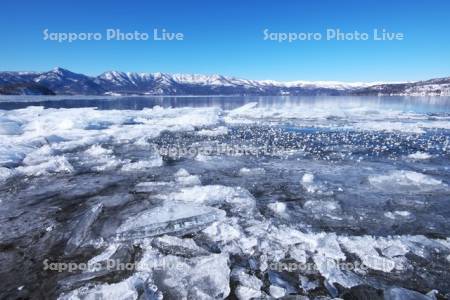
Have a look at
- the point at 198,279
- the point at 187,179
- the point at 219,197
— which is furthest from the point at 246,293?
the point at 187,179

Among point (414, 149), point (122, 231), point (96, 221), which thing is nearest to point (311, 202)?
point (122, 231)

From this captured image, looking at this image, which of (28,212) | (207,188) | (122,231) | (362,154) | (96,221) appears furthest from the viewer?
(362,154)

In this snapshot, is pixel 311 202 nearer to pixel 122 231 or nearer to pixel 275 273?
pixel 275 273

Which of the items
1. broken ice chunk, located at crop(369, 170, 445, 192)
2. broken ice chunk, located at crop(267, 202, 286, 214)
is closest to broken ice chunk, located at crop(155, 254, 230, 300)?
broken ice chunk, located at crop(267, 202, 286, 214)

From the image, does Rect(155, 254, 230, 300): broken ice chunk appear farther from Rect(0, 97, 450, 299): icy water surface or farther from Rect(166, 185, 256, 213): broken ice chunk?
Rect(166, 185, 256, 213): broken ice chunk

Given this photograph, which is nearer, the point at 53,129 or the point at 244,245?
the point at 244,245

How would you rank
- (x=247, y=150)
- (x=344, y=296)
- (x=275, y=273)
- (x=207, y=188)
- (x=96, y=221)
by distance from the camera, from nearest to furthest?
(x=344, y=296) → (x=275, y=273) → (x=96, y=221) → (x=207, y=188) → (x=247, y=150)

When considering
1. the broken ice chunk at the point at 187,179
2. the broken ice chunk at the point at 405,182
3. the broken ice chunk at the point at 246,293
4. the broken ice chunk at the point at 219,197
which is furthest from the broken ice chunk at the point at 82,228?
the broken ice chunk at the point at 405,182

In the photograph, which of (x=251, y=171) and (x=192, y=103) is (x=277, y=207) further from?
(x=192, y=103)
